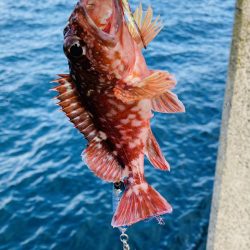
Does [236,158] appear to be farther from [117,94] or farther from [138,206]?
[117,94]

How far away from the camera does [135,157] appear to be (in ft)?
7.63

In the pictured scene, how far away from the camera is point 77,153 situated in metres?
8.31

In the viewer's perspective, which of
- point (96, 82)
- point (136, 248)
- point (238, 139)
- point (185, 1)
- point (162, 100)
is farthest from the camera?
point (185, 1)

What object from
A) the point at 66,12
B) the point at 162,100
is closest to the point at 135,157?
the point at 162,100

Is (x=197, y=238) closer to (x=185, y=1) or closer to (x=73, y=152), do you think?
(x=73, y=152)

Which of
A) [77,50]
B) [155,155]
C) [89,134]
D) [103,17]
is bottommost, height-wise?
[155,155]

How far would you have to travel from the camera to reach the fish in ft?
6.28

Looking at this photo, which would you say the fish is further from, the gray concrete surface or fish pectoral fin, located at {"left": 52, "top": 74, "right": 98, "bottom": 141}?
the gray concrete surface

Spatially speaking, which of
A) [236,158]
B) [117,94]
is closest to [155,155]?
[117,94]

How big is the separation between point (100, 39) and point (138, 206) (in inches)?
31.7

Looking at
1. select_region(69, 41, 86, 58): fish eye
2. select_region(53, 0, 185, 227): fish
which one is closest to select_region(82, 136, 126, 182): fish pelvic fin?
select_region(53, 0, 185, 227): fish

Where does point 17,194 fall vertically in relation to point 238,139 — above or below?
below

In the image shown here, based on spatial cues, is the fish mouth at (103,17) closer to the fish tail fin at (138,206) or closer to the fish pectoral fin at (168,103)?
the fish pectoral fin at (168,103)

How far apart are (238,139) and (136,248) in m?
3.29
